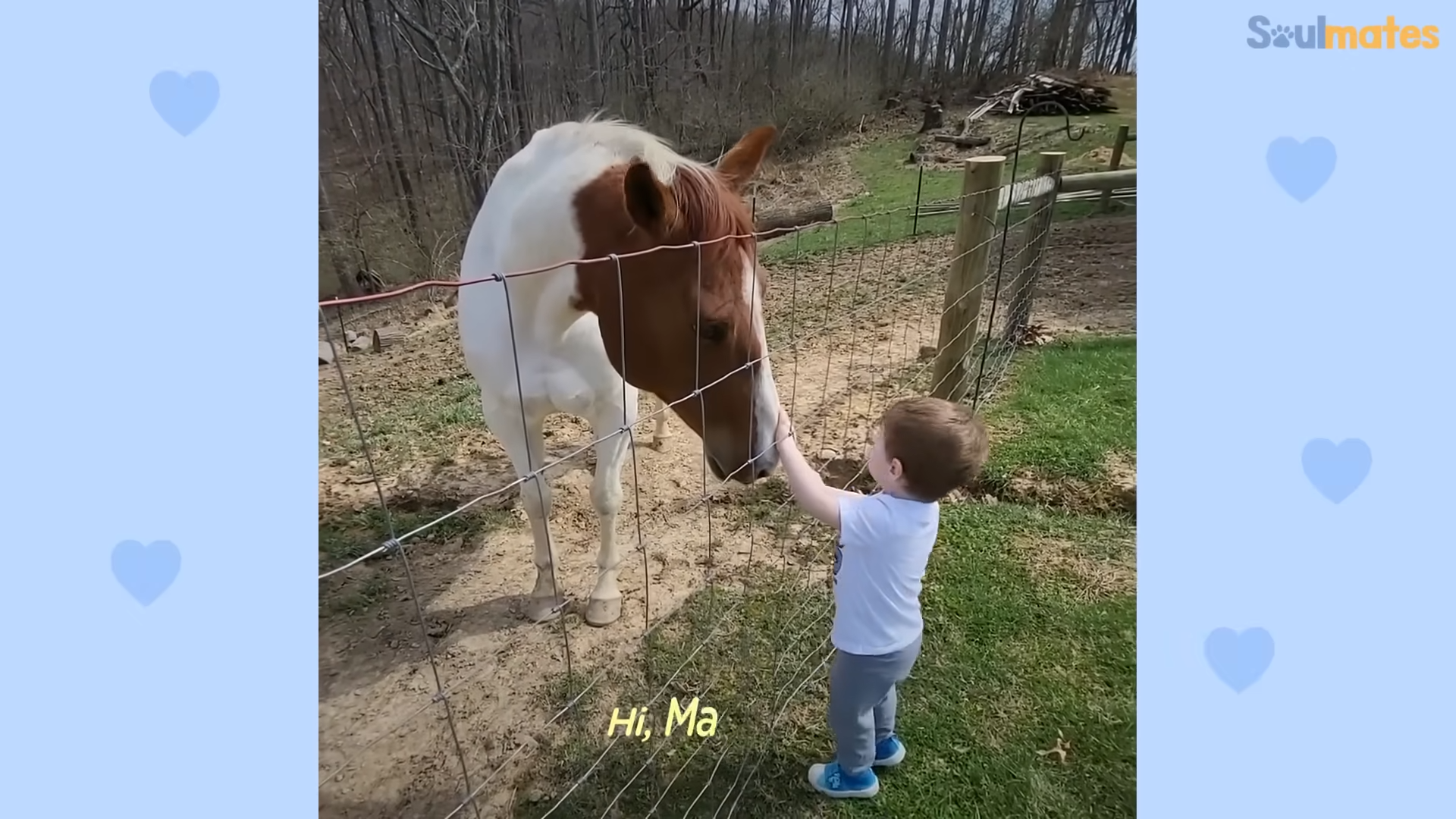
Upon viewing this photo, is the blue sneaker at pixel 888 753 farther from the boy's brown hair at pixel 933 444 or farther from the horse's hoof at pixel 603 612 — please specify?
the horse's hoof at pixel 603 612

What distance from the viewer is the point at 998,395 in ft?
13.4

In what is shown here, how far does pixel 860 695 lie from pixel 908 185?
38.3ft

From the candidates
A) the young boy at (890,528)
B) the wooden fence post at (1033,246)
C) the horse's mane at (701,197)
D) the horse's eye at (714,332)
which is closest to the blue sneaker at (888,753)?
the young boy at (890,528)

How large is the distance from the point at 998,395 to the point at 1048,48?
1575 cm

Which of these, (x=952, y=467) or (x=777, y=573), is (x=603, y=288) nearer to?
(x=952, y=467)

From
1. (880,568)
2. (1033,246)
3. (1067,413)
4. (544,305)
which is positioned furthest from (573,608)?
(1033,246)

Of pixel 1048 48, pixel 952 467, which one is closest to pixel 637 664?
pixel 952 467

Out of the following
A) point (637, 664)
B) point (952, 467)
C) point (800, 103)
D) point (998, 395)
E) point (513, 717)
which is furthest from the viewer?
point (800, 103)

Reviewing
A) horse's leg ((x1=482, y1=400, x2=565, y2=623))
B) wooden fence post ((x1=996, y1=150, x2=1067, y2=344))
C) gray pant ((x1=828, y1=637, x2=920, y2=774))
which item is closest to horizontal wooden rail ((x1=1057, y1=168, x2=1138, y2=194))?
wooden fence post ((x1=996, y1=150, x2=1067, y2=344))

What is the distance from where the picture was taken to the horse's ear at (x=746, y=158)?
2.21 meters

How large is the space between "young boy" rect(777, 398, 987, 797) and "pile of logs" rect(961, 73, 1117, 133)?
1244 centimetres

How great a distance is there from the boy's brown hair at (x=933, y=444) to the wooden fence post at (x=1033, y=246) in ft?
10.2

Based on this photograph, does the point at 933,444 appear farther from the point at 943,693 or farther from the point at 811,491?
the point at 943,693

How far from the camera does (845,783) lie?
1.79 metres
